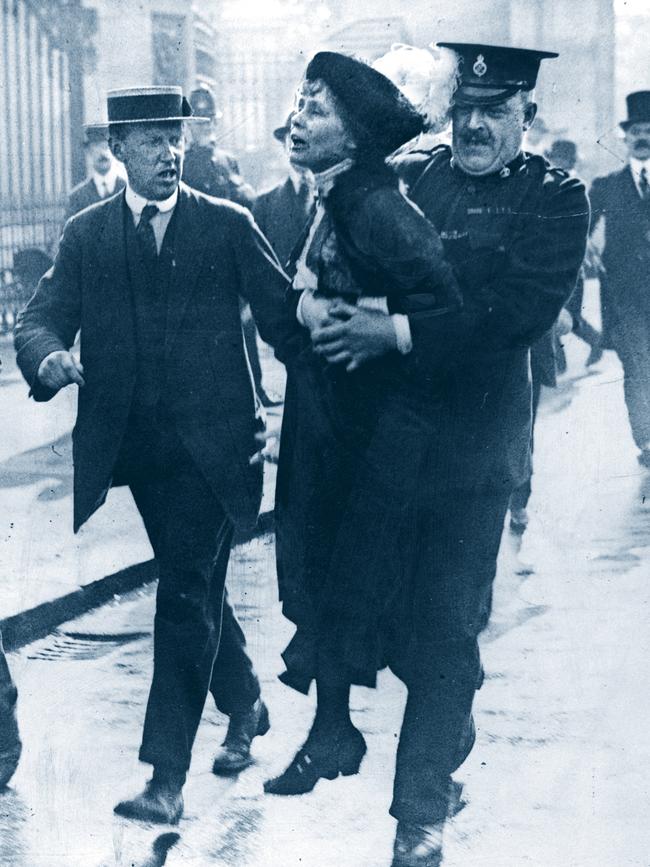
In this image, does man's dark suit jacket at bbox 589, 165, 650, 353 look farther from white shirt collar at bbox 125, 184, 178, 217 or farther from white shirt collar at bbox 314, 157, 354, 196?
white shirt collar at bbox 125, 184, 178, 217

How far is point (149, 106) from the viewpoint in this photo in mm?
4250

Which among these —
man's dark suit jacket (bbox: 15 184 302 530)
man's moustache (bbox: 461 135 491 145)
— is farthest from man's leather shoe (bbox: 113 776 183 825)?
man's moustache (bbox: 461 135 491 145)

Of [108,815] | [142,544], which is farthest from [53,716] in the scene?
[142,544]

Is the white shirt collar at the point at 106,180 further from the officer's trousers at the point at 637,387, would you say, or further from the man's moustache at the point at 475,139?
the officer's trousers at the point at 637,387

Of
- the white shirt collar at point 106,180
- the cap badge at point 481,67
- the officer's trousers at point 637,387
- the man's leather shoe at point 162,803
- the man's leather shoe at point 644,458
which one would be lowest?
the man's leather shoe at point 162,803

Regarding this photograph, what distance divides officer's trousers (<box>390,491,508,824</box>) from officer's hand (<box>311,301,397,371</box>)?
A: 47 centimetres

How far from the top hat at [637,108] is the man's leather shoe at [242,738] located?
2033 mm

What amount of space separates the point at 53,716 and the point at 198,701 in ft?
1.67

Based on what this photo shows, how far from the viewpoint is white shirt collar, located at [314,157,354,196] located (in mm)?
4102

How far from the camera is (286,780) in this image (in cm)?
449

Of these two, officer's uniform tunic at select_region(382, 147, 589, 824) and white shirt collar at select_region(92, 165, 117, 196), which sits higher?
white shirt collar at select_region(92, 165, 117, 196)

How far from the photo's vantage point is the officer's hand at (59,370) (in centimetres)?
430

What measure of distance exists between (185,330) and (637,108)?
1455mm

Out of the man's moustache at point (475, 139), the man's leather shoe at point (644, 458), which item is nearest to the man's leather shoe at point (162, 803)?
the man's leather shoe at point (644, 458)
